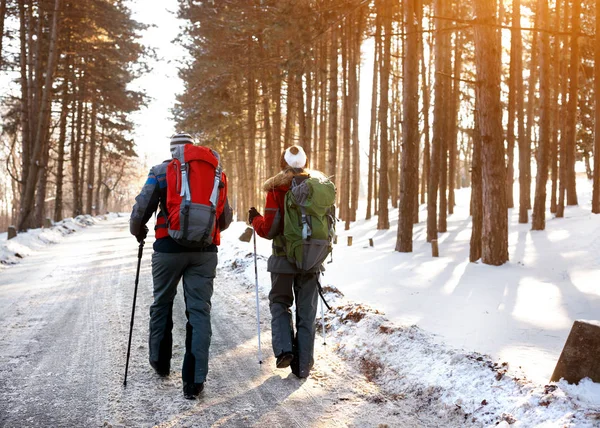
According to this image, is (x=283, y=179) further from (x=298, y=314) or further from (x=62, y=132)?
(x=62, y=132)

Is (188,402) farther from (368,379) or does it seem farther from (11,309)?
(11,309)

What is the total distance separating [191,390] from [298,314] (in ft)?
4.25

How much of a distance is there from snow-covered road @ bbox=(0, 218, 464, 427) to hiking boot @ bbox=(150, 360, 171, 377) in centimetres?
9

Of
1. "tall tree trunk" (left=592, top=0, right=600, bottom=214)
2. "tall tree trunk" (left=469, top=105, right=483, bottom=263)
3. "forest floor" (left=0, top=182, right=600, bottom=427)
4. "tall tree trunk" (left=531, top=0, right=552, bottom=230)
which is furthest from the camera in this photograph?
"tall tree trunk" (left=531, top=0, right=552, bottom=230)

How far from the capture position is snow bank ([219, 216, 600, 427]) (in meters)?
3.68

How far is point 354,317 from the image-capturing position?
6531 millimetres

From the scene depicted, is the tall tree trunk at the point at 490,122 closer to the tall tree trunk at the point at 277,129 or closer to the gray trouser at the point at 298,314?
the gray trouser at the point at 298,314

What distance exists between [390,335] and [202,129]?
2090 centimetres

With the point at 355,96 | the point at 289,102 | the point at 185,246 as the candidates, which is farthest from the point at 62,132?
the point at 185,246

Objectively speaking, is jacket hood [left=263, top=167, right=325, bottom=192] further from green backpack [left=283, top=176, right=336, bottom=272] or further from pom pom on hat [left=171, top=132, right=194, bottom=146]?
pom pom on hat [left=171, top=132, right=194, bottom=146]

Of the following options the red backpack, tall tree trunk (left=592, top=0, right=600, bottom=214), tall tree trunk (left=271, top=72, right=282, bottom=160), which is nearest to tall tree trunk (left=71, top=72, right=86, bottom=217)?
tall tree trunk (left=271, top=72, right=282, bottom=160)

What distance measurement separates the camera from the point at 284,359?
4.87m

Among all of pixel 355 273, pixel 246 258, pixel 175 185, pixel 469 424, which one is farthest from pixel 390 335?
pixel 246 258

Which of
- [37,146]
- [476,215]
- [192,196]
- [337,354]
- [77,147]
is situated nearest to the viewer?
[192,196]
